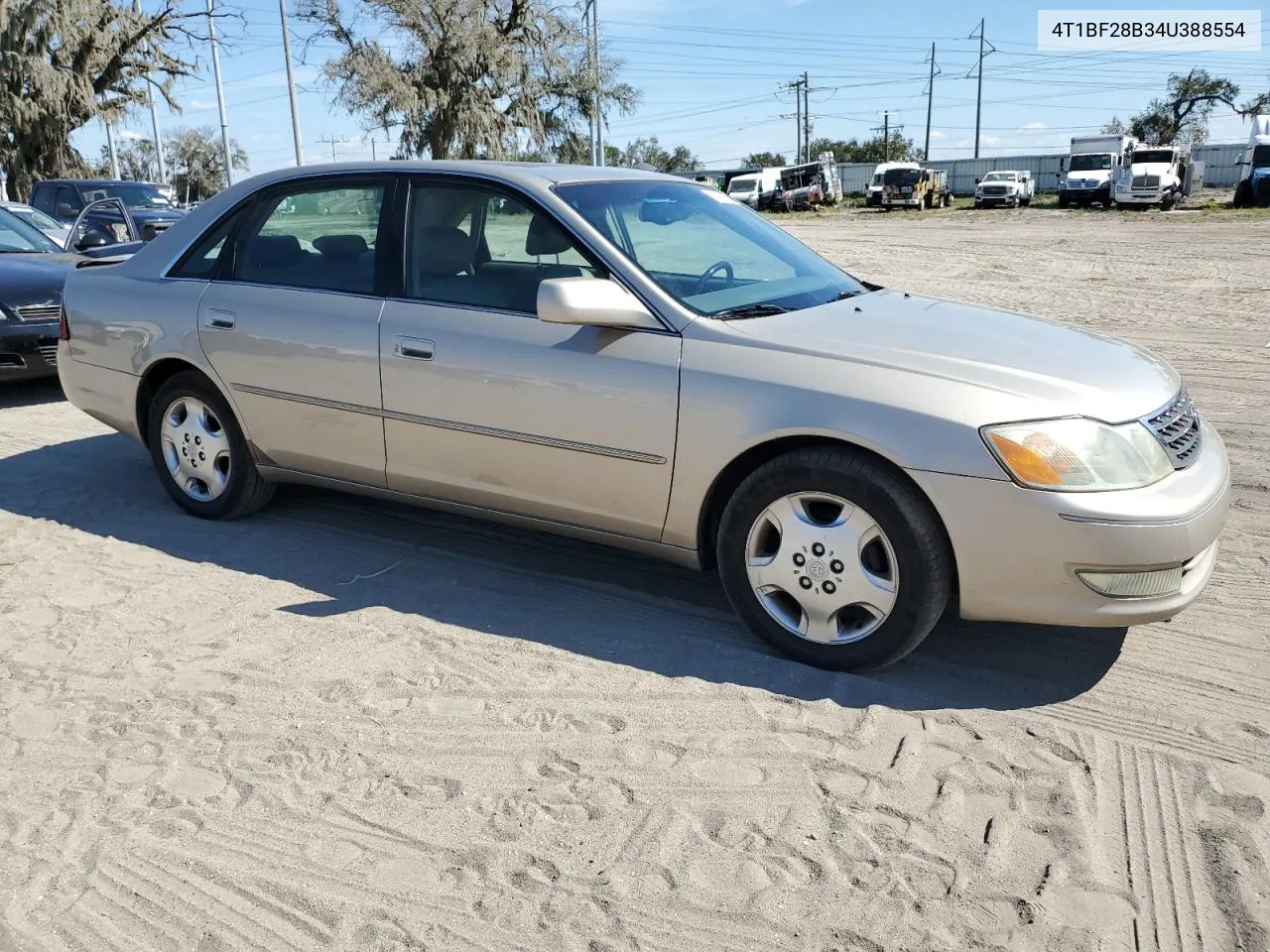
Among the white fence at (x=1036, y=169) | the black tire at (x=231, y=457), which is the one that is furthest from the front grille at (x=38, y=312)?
the white fence at (x=1036, y=169)

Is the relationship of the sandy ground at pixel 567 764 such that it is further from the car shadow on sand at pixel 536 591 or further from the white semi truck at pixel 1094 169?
the white semi truck at pixel 1094 169

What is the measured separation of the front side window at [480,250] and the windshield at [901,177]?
42885 millimetres

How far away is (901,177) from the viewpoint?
146 feet

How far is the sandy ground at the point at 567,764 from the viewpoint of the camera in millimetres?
2580

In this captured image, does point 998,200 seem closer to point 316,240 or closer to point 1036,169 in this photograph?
point 1036,169

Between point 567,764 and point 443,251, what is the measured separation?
7.40 feet

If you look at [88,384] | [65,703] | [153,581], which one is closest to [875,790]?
[65,703]

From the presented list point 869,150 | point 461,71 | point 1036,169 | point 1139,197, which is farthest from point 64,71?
point 869,150

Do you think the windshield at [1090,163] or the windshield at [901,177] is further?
the windshield at [901,177]

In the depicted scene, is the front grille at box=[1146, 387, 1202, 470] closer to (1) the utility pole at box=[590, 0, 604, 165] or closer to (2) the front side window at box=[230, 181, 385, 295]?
(2) the front side window at box=[230, 181, 385, 295]

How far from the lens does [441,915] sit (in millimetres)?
2580

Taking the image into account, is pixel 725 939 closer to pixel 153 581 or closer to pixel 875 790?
pixel 875 790

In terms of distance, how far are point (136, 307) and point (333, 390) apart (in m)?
1.38

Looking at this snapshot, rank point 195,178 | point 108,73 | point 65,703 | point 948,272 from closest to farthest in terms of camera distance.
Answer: point 65,703 < point 948,272 < point 108,73 < point 195,178
